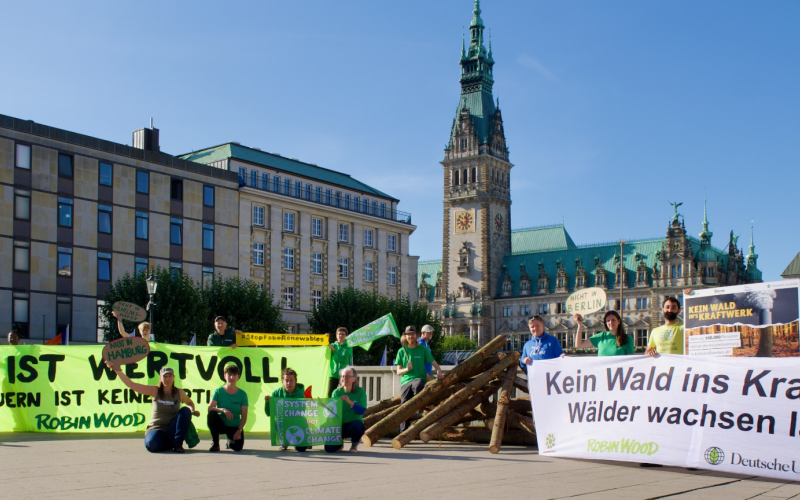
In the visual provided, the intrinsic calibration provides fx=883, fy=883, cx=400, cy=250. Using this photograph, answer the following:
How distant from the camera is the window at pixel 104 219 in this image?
56.5 meters

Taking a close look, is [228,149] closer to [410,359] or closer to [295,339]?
[295,339]

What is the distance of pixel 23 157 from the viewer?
52.2 meters

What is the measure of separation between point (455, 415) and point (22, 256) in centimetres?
4428

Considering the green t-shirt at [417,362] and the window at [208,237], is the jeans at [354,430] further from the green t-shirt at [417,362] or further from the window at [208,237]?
the window at [208,237]

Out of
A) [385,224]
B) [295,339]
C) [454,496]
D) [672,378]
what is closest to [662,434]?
[672,378]

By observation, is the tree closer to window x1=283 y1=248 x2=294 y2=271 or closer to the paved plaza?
window x1=283 y1=248 x2=294 y2=271

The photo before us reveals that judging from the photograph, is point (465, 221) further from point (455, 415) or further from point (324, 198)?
point (455, 415)

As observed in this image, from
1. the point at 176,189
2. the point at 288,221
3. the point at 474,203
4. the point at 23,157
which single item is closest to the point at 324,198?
the point at 288,221

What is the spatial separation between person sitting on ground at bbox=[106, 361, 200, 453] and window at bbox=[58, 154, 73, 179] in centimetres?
4552

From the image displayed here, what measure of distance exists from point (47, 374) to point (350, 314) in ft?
164

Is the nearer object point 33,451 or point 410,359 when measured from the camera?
point 33,451

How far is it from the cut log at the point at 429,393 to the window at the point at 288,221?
186ft

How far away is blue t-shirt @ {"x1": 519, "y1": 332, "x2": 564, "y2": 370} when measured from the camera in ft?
45.7

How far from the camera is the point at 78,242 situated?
5519cm
